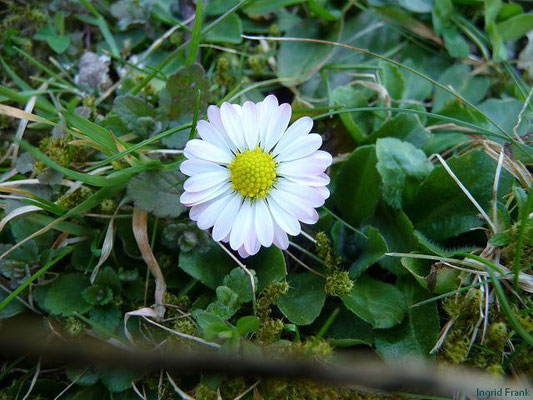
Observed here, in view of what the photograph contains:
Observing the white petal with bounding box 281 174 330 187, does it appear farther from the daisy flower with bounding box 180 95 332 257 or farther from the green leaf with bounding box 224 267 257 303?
the green leaf with bounding box 224 267 257 303

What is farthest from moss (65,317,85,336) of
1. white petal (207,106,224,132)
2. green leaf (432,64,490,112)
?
green leaf (432,64,490,112)

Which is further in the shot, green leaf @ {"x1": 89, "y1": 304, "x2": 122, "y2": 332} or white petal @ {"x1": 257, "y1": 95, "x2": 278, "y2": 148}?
green leaf @ {"x1": 89, "y1": 304, "x2": 122, "y2": 332}

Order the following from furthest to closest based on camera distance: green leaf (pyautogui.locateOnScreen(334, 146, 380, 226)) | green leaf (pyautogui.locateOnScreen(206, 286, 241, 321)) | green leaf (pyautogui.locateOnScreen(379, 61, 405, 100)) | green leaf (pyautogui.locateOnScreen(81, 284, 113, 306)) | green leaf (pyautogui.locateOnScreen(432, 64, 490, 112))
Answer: green leaf (pyautogui.locateOnScreen(432, 64, 490, 112)), green leaf (pyautogui.locateOnScreen(379, 61, 405, 100)), green leaf (pyautogui.locateOnScreen(334, 146, 380, 226)), green leaf (pyautogui.locateOnScreen(81, 284, 113, 306)), green leaf (pyautogui.locateOnScreen(206, 286, 241, 321))

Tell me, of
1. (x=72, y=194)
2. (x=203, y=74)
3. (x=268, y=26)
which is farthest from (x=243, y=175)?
(x=268, y=26)

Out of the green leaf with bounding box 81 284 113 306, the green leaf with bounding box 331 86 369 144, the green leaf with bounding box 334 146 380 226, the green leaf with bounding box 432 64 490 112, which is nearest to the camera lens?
the green leaf with bounding box 81 284 113 306

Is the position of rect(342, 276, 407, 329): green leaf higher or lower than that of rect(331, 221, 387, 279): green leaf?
lower

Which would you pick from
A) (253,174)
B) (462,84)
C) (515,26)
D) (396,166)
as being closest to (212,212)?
(253,174)

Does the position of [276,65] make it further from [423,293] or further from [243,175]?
[423,293]

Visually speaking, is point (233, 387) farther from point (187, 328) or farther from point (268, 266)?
point (268, 266)
